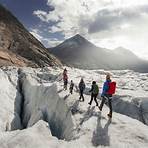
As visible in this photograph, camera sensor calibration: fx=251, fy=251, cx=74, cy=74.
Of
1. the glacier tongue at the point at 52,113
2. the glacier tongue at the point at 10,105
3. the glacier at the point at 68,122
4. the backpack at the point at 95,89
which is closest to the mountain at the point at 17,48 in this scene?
the glacier tongue at the point at 10,105

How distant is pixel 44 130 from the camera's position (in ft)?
43.3

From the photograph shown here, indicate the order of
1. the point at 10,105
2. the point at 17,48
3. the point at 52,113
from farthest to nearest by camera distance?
the point at 17,48
the point at 10,105
the point at 52,113

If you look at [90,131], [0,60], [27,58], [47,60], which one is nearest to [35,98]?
[90,131]

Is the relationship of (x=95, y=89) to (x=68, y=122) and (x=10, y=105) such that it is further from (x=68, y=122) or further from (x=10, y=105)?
(x=10, y=105)

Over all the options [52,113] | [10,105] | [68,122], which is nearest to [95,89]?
[68,122]

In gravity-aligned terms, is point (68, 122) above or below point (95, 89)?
below

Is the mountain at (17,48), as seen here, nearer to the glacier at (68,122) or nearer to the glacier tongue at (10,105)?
the glacier tongue at (10,105)

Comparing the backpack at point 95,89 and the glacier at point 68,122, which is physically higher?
the backpack at point 95,89

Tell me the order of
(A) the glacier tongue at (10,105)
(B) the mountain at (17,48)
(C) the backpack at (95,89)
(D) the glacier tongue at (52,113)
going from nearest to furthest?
(D) the glacier tongue at (52,113), (C) the backpack at (95,89), (A) the glacier tongue at (10,105), (B) the mountain at (17,48)

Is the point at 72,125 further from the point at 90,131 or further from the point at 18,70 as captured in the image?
the point at 18,70

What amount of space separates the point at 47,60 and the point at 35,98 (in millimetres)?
52186

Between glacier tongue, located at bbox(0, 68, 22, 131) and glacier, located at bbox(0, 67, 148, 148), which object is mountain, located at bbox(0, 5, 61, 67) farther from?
glacier, located at bbox(0, 67, 148, 148)

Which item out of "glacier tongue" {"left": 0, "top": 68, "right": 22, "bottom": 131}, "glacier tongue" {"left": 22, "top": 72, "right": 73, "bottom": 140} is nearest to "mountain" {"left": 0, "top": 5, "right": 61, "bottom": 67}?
"glacier tongue" {"left": 0, "top": 68, "right": 22, "bottom": 131}

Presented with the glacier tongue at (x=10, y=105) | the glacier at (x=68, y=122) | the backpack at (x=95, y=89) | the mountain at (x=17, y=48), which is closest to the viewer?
the glacier at (x=68, y=122)
